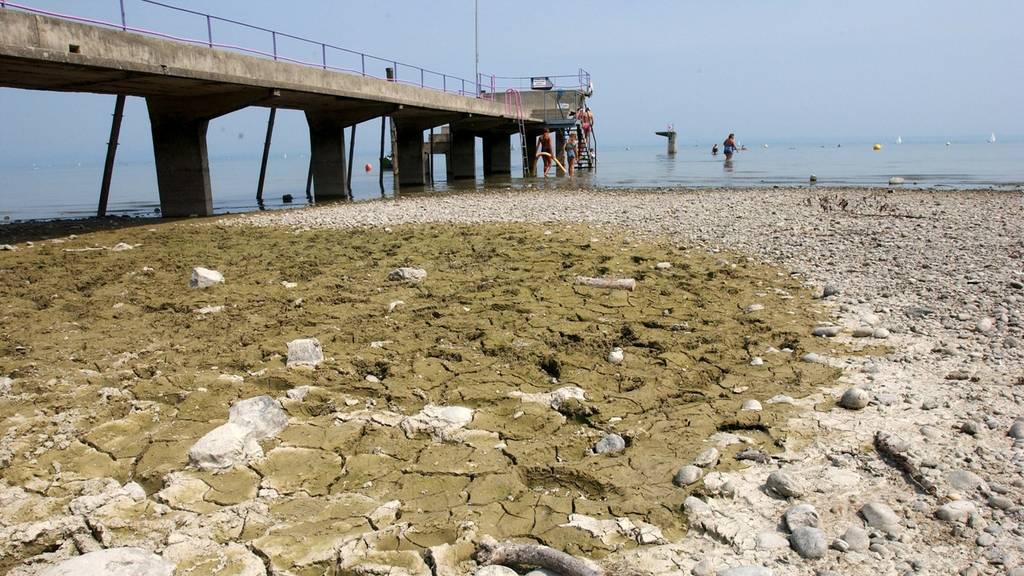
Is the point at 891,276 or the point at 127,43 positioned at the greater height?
the point at 127,43

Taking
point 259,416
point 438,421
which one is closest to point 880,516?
point 438,421

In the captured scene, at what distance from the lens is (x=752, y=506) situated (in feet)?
9.91

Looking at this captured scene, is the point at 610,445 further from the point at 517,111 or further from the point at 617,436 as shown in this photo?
the point at 517,111

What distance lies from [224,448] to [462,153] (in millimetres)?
35782

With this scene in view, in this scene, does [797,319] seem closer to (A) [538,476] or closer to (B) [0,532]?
(A) [538,476]

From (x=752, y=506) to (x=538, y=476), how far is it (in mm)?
1046

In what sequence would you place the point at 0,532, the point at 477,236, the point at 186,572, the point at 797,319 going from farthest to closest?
the point at 477,236 → the point at 797,319 → the point at 0,532 → the point at 186,572

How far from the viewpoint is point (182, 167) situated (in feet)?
56.0

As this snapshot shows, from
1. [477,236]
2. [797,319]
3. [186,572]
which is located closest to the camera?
[186,572]

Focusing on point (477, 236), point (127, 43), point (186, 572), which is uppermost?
point (127, 43)

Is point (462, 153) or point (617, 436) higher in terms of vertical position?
point (462, 153)

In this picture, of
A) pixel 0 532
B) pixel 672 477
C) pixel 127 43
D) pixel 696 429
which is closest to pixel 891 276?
pixel 696 429

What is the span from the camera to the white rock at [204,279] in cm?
743

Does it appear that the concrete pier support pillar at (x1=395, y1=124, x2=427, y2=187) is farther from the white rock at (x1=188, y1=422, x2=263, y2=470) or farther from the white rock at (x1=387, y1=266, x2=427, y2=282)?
the white rock at (x1=188, y1=422, x2=263, y2=470)
